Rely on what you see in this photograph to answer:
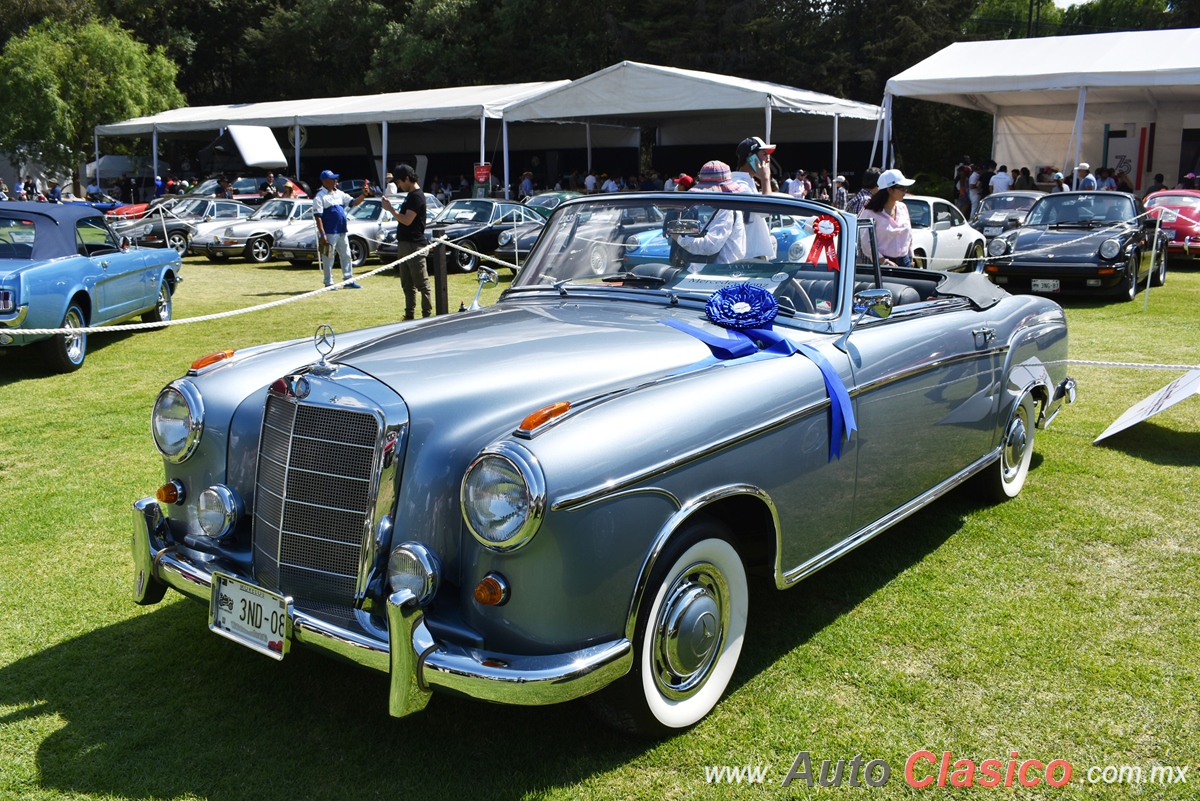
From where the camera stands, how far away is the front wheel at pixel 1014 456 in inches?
207

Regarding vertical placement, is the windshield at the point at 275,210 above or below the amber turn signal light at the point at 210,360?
below

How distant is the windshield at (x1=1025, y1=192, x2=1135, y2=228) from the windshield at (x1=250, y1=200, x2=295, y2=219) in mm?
14758

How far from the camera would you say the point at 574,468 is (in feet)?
8.83

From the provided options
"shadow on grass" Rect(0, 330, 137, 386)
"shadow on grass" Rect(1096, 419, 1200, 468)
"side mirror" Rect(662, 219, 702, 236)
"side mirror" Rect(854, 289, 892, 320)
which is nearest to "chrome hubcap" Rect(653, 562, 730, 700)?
"side mirror" Rect(854, 289, 892, 320)

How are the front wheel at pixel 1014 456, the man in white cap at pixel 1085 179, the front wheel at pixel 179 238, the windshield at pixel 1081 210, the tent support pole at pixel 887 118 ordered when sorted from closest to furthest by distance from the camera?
the front wheel at pixel 1014 456 → the windshield at pixel 1081 210 → the tent support pole at pixel 887 118 → the man in white cap at pixel 1085 179 → the front wheel at pixel 179 238

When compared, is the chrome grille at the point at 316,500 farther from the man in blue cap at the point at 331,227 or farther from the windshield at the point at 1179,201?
the windshield at the point at 1179,201

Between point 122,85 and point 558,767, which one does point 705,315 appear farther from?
point 122,85

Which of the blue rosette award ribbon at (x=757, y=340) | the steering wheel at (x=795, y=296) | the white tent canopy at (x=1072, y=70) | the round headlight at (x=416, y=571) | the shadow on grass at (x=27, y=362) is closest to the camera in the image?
the round headlight at (x=416, y=571)

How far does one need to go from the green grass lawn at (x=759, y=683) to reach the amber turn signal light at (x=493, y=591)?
2.11 feet

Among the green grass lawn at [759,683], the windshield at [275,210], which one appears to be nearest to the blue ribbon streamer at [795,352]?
the green grass lawn at [759,683]

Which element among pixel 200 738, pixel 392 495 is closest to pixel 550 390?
pixel 392 495

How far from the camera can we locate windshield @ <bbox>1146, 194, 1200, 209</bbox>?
58.5 feet

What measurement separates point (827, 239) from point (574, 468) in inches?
76.3

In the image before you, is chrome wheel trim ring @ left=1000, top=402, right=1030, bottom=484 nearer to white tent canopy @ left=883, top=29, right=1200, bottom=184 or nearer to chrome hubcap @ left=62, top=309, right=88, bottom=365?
chrome hubcap @ left=62, top=309, right=88, bottom=365
